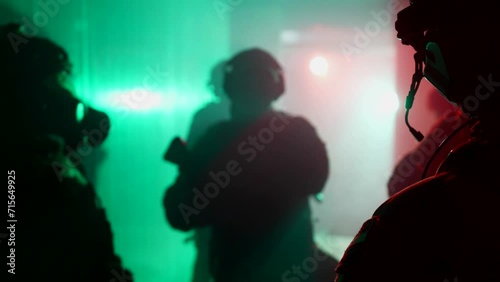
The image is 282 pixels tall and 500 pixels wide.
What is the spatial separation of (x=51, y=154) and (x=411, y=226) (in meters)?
1.09

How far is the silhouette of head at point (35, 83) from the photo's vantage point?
105 cm

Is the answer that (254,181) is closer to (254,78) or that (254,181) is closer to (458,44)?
(254,78)

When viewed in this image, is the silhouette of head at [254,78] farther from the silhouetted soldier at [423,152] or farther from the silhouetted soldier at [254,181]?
the silhouetted soldier at [423,152]

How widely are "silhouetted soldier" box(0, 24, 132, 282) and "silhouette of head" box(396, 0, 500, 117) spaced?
41.6 inches

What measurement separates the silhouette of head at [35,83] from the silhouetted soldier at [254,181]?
477 millimetres

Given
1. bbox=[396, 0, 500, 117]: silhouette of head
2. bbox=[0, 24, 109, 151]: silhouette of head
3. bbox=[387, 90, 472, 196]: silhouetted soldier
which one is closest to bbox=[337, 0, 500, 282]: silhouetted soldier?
bbox=[396, 0, 500, 117]: silhouette of head

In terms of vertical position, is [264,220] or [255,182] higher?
[255,182]

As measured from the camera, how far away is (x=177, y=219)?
4.12 feet

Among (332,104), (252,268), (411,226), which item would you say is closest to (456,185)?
(411,226)

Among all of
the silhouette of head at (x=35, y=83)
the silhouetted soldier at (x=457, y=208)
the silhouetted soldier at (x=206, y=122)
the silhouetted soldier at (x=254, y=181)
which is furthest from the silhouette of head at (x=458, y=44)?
the silhouette of head at (x=35, y=83)

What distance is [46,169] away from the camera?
3.39ft

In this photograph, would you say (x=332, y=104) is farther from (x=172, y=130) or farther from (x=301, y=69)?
(x=172, y=130)

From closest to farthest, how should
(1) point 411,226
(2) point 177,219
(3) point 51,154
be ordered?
1. (1) point 411,226
2. (3) point 51,154
3. (2) point 177,219

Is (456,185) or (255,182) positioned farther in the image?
(255,182)
